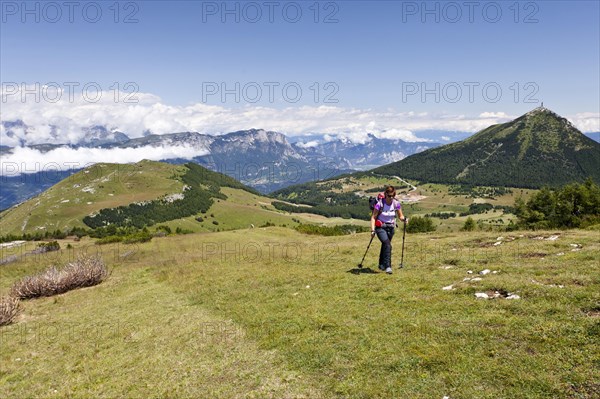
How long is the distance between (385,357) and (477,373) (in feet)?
8.89

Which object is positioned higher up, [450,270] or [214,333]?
[450,270]

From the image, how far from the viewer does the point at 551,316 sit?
468 inches

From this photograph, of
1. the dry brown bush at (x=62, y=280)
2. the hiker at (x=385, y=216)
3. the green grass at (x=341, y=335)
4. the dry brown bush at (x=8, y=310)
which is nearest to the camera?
the green grass at (x=341, y=335)

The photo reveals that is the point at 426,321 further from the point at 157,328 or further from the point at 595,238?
the point at 595,238

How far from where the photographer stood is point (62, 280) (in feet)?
103

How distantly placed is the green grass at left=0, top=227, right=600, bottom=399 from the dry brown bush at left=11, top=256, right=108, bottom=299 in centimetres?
383

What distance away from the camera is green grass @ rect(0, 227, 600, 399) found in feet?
33.0

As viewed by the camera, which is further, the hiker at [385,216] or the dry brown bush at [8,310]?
the dry brown bush at [8,310]

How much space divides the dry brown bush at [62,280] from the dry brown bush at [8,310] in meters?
4.43

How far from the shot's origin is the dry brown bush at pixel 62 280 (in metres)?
30.2

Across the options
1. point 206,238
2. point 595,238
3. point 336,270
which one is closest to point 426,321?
point 336,270

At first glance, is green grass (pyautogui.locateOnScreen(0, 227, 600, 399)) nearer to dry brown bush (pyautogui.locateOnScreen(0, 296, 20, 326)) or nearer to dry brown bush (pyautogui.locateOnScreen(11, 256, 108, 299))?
dry brown bush (pyautogui.locateOnScreen(0, 296, 20, 326))

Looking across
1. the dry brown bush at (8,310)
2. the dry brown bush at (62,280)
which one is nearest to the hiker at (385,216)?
the dry brown bush at (8,310)

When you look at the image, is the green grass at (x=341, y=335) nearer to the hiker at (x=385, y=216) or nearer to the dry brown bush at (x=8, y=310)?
the dry brown bush at (x=8, y=310)
